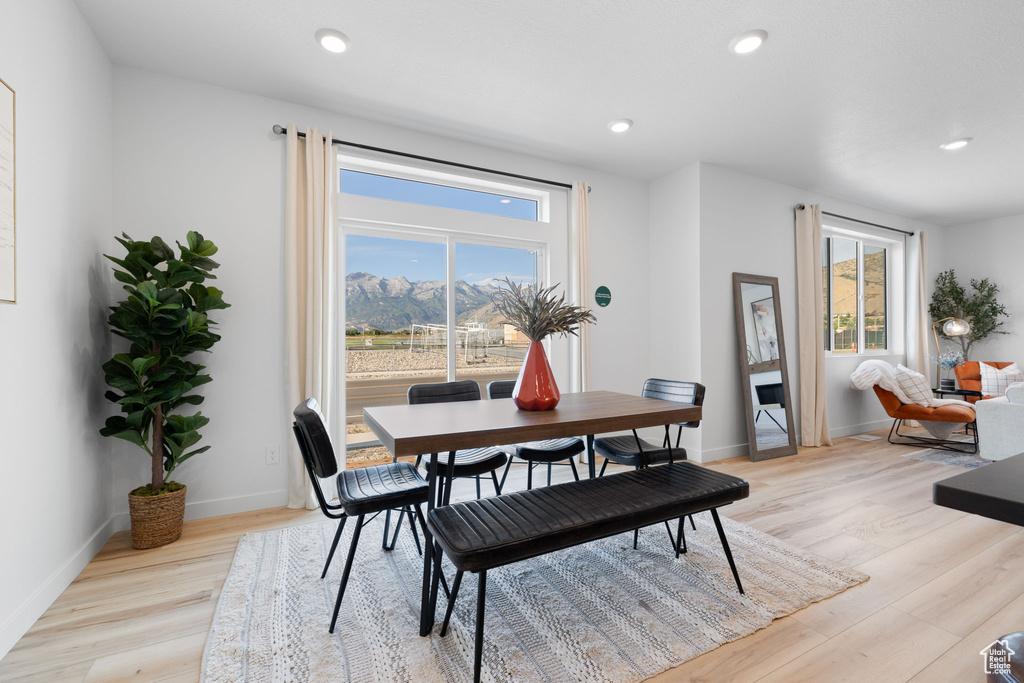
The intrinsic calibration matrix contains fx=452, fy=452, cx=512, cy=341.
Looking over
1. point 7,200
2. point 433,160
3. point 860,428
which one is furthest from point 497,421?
point 860,428

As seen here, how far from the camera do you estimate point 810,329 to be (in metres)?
4.93

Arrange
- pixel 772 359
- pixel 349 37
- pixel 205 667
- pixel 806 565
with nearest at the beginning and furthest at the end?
pixel 205 667, pixel 806 565, pixel 349 37, pixel 772 359

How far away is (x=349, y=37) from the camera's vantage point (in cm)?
251

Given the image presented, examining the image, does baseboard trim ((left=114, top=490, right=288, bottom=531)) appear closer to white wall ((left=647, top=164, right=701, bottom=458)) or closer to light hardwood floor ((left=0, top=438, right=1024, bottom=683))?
light hardwood floor ((left=0, top=438, right=1024, bottom=683))

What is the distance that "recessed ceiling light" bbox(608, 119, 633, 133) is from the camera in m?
3.49

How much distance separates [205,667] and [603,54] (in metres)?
3.44

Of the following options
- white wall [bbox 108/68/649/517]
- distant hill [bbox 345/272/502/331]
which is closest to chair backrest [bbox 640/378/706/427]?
distant hill [bbox 345/272/502/331]

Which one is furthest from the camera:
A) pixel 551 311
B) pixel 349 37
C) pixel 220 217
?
pixel 220 217

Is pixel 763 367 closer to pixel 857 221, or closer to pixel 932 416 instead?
pixel 932 416

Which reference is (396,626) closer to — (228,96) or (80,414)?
Answer: (80,414)

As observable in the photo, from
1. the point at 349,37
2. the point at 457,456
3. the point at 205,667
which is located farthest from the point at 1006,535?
the point at 349,37

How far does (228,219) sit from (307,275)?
60 cm

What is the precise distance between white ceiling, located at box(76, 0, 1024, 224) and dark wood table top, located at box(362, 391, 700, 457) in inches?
79.4

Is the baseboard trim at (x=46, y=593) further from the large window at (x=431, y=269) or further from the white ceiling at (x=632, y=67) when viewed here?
the white ceiling at (x=632, y=67)
